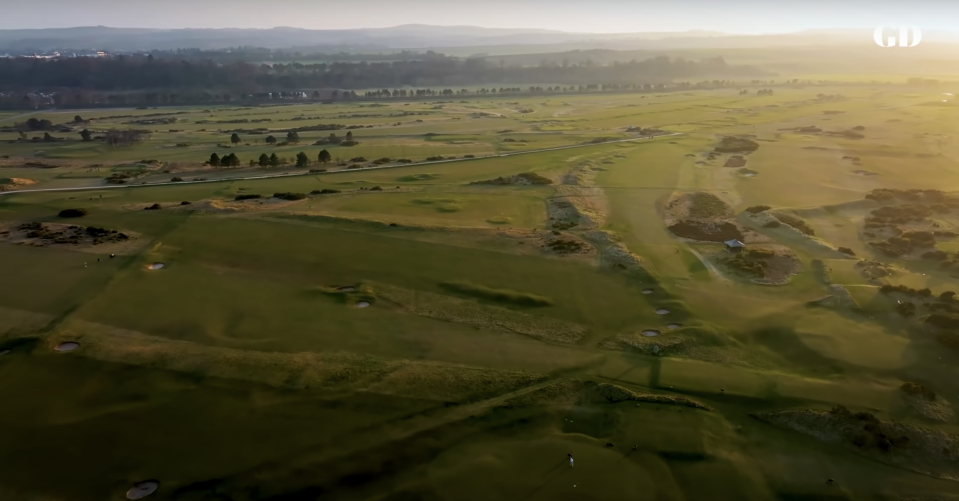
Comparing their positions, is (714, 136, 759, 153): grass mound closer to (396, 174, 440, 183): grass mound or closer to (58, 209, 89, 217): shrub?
(396, 174, 440, 183): grass mound

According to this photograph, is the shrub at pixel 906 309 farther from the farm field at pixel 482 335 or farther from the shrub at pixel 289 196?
the shrub at pixel 289 196

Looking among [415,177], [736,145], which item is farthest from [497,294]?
[736,145]

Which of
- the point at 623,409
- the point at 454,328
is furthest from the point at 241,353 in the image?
the point at 623,409

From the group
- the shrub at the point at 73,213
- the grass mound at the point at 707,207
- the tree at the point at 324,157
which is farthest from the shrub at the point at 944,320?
the tree at the point at 324,157

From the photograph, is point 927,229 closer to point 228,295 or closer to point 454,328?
point 454,328

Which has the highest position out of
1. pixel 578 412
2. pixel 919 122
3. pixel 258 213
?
pixel 919 122

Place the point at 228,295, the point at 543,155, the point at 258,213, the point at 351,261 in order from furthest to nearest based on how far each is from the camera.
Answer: the point at 543,155 → the point at 258,213 → the point at 351,261 → the point at 228,295
